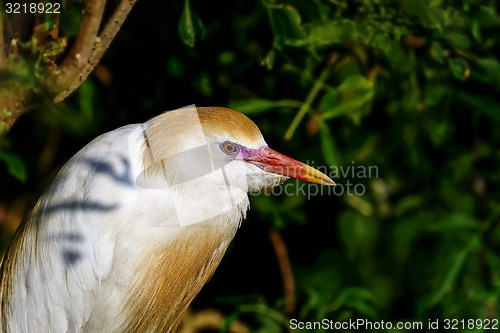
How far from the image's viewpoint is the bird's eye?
1.48 m

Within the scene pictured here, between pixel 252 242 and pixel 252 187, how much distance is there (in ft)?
3.12

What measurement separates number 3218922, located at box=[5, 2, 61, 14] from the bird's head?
387 mm

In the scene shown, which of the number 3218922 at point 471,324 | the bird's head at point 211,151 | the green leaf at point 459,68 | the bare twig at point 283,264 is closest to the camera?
the bird's head at point 211,151

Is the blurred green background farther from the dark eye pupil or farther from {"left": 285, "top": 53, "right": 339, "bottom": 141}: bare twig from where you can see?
the dark eye pupil

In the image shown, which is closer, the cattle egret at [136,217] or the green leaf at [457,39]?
the cattle egret at [136,217]

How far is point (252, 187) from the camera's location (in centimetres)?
156

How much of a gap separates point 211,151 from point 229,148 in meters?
0.05

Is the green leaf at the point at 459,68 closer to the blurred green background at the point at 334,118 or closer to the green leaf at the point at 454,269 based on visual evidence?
the blurred green background at the point at 334,118

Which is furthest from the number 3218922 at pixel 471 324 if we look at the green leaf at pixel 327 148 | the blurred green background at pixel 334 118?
the green leaf at pixel 327 148

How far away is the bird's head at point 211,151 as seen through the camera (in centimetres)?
146

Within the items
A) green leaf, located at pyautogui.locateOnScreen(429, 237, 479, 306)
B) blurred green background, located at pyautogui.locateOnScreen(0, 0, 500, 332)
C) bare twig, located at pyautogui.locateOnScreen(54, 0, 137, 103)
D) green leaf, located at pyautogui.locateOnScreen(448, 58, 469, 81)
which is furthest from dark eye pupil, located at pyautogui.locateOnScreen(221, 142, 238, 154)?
green leaf, located at pyautogui.locateOnScreen(429, 237, 479, 306)

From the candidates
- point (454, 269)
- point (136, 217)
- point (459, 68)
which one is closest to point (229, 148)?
point (136, 217)

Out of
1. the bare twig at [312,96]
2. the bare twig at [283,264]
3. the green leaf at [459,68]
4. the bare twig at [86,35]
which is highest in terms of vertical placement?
the bare twig at [86,35]

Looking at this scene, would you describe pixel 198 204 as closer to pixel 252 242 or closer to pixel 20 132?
pixel 252 242
